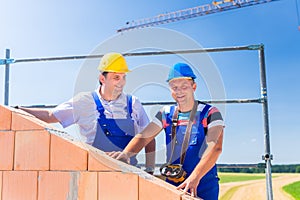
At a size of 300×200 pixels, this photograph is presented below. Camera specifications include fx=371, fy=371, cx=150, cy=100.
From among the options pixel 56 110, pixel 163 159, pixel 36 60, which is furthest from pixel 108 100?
pixel 36 60

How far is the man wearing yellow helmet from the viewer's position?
2.99 metres

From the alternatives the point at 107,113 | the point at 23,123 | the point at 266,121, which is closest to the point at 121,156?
the point at 107,113

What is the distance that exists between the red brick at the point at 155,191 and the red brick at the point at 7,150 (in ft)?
2.83

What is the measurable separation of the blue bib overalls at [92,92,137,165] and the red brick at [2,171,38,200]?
0.80 metres

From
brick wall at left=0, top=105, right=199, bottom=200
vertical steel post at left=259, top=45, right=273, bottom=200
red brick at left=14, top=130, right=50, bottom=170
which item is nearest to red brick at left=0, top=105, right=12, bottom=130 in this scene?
brick wall at left=0, top=105, right=199, bottom=200

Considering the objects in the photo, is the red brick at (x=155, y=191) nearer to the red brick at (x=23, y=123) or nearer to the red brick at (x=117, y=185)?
the red brick at (x=117, y=185)

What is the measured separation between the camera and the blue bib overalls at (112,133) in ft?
9.78

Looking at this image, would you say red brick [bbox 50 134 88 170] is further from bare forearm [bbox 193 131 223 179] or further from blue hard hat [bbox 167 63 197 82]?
blue hard hat [bbox 167 63 197 82]

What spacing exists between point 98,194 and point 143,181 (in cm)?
29

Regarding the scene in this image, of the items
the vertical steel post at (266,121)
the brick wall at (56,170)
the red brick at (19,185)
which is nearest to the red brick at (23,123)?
the brick wall at (56,170)

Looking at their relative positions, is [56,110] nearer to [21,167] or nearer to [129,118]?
[129,118]

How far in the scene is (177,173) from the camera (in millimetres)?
2506

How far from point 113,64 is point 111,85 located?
0.58 feet

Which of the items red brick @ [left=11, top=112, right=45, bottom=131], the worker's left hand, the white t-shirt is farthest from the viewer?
the white t-shirt
